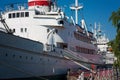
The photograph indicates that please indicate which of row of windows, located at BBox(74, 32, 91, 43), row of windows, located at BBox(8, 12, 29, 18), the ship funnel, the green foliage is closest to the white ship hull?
row of windows, located at BBox(8, 12, 29, 18)

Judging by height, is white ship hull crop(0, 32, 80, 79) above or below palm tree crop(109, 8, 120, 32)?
below

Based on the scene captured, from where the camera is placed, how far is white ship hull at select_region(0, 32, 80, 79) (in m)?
20.3

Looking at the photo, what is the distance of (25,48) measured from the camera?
22.8 meters

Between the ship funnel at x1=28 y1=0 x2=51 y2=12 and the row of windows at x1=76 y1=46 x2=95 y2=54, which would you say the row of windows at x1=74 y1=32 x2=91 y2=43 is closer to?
the row of windows at x1=76 y1=46 x2=95 y2=54

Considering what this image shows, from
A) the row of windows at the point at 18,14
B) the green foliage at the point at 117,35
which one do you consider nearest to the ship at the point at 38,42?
the row of windows at the point at 18,14

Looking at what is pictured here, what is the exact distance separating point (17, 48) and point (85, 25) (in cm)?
2494

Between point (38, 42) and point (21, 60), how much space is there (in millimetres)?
3365

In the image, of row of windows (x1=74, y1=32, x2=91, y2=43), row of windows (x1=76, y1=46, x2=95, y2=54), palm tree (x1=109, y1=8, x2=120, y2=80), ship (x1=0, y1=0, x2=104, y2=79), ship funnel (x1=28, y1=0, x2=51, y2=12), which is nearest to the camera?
palm tree (x1=109, y1=8, x2=120, y2=80)

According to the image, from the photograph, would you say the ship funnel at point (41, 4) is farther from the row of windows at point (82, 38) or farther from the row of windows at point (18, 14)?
the row of windows at point (82, 38)

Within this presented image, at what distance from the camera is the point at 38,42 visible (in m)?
25.1

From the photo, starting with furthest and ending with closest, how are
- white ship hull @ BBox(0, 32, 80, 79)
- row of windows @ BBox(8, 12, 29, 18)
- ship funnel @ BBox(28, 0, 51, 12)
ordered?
ship funnel @ BBox(28, 0, 51, 12)
row of windows @ BBox(8, 12, 29, 18)
white ship hull @ BBox(0, 32, 80, 79)

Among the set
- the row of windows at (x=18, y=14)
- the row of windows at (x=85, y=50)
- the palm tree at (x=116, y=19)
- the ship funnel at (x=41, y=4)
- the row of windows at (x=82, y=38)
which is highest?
the ship funnel at (x=41, y=4)

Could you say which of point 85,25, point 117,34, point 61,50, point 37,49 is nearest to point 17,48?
point 37,49

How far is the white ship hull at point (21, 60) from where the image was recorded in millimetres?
20266
